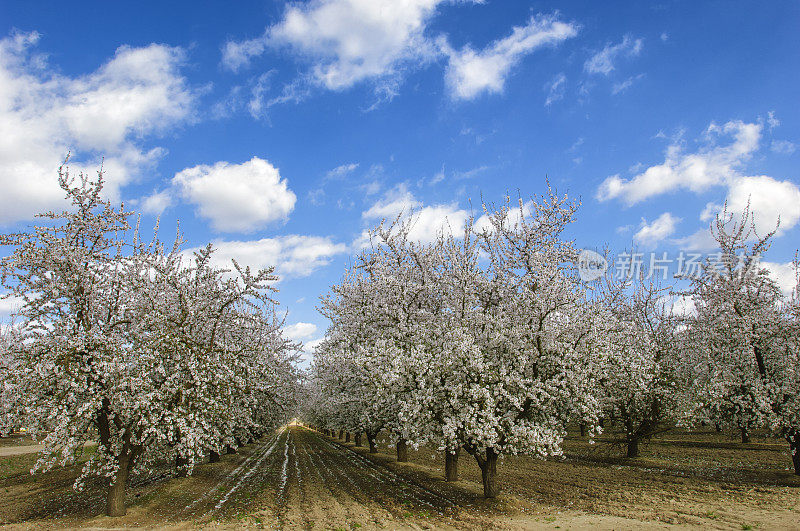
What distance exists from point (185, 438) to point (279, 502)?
598 cm

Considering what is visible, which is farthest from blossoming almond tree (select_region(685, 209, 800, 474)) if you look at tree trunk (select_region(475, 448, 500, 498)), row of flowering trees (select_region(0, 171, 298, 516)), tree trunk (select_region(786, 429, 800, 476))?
row of flowering trees (select_region(0, 171, 298, 516))

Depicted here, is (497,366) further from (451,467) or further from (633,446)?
(633,446)

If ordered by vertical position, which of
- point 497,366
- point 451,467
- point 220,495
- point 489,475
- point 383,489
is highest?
point 497,366

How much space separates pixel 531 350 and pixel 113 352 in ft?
48.0

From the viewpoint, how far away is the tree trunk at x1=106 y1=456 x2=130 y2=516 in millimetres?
15742

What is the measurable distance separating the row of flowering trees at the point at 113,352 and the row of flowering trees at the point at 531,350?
5.80 metres

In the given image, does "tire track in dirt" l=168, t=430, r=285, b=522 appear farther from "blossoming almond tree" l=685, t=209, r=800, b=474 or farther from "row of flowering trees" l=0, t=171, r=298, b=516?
"blossoming almond tree" l=685, t=209, r=800, b=474

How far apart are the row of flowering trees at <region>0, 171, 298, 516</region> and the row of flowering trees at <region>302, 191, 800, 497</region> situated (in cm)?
580

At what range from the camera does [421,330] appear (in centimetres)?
1780

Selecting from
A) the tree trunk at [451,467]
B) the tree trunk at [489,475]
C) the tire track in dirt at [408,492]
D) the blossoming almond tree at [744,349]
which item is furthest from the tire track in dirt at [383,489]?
the blossoming almond tree at [744,349]

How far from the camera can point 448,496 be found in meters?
18.8

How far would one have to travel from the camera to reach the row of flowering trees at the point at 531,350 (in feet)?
52.3

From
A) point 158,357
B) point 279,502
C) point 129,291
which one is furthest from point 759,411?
point 129,291

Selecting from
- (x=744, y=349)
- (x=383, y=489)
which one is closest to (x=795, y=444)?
(x=744, y=349)
